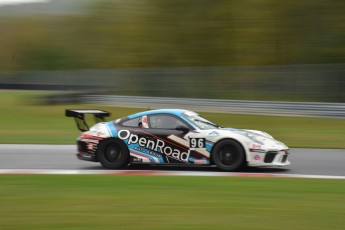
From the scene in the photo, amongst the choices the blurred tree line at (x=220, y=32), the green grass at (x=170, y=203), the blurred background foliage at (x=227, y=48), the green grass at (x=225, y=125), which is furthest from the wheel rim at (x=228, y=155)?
Result: the blurred tree line at (x=220, y=32)

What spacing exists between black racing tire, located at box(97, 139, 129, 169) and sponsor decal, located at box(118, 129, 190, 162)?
0.17 m

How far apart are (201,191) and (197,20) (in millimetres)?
26243

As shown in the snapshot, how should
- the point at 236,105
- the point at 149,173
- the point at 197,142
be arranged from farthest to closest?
the point at 236,105, the point at 197,142, the point at 149,173

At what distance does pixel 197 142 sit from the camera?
1252cm

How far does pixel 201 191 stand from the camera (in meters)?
9.27

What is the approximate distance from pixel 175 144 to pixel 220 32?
72.8 feet

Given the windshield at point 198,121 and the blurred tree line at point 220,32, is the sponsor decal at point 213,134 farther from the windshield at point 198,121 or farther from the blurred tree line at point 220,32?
the blurred tree line at point 220,32

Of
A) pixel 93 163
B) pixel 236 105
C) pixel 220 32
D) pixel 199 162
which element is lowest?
pixel 93 163

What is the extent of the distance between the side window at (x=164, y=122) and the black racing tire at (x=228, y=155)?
2.96ft

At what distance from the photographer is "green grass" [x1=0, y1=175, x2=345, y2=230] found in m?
7.01

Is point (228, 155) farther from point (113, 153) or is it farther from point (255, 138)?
point (113, 153)

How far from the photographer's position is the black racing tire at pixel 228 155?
1230 centimetres

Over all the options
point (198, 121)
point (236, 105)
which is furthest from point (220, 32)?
point (198, 121)

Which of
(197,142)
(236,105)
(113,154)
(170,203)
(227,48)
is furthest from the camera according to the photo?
(227,48)
